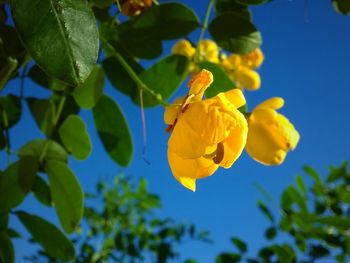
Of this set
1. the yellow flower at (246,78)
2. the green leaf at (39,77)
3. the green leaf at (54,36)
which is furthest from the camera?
the yellow flower at (246,78)

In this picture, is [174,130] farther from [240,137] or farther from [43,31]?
[43,31]

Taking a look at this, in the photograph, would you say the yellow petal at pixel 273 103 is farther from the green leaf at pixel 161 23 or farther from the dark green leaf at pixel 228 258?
the dark green leaf at pixel 228 258

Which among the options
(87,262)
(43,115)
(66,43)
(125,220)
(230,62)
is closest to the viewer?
(66,43)

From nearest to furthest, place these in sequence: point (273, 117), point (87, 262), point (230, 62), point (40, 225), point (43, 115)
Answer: point (273, 117), point (40, 225), point (43, 115), point (230, 62), point (87, 262)

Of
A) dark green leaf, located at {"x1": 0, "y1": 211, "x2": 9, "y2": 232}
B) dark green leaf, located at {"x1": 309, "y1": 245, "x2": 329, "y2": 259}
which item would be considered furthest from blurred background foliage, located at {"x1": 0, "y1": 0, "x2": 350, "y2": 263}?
dark green leaf, located at {"x1": 309, "y1": 245, "x2": 329, "y2": 259}

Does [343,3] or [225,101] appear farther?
[343,3]

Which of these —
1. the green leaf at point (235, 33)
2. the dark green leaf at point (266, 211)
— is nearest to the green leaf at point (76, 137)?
the green leaf at point (235, 33)

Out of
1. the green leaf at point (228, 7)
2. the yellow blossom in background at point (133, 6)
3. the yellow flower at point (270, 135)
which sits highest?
the green leaf at point (228, 7)

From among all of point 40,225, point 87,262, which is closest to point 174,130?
point 40,225

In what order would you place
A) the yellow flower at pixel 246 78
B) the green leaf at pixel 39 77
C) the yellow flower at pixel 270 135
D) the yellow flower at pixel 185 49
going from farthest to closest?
the yellow flower at pixel 246 78 → the yellow flower at pixel 185 49 → the green leaf at pixel 39 77 → the yellow flower at pixel 270 135
